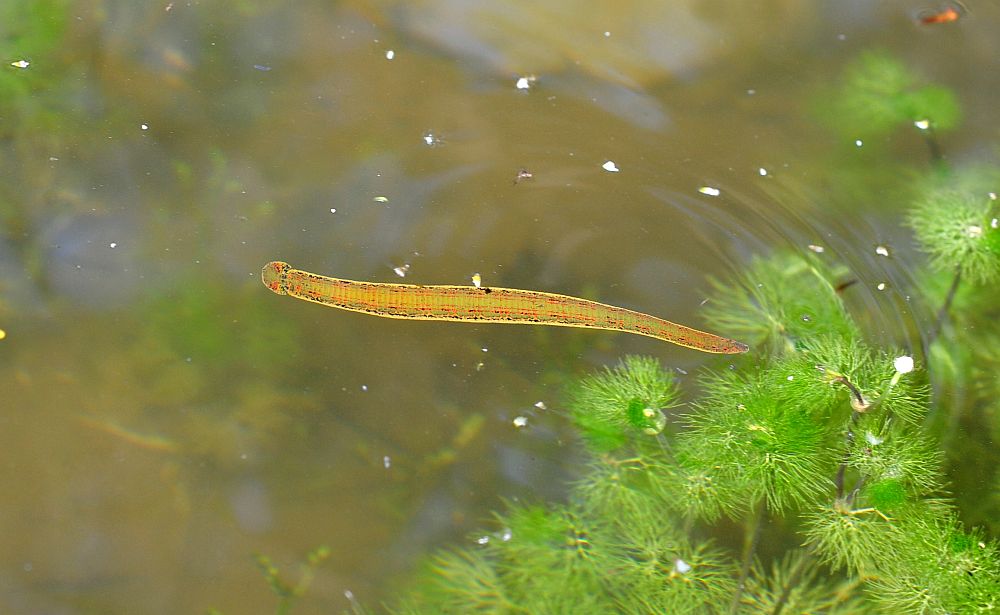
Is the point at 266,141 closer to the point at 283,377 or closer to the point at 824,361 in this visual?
the point at 283,377

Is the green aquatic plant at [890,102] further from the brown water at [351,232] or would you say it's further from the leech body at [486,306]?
the leech body at [486,306]

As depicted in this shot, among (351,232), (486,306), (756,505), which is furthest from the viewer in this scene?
(351,232)

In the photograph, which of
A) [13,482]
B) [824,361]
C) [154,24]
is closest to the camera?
[824,361]

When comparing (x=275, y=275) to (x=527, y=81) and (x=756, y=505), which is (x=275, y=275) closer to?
(x=527, y=81)

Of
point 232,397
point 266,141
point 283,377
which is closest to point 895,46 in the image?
point 266,141

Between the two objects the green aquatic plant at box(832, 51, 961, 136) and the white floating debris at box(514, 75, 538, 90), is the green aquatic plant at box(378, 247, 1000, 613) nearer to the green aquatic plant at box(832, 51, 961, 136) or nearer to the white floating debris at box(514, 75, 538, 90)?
the green aquatic plant at box(832, 51, 961, 136)

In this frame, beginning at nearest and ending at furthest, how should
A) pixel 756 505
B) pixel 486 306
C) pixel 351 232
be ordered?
pixel 756 505
pixel 486 306
pixel 351 232

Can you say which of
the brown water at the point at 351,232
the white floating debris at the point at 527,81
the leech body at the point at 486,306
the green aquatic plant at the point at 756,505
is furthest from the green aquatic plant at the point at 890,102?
the white floating debris at the point at 527,81

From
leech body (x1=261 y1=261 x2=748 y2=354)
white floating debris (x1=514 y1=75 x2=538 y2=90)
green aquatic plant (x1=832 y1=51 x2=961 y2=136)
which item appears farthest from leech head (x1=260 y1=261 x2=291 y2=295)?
green aquatic plant (x1=832 y1=51 x2=961 y2=136)

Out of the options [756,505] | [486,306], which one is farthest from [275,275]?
[756,505]
